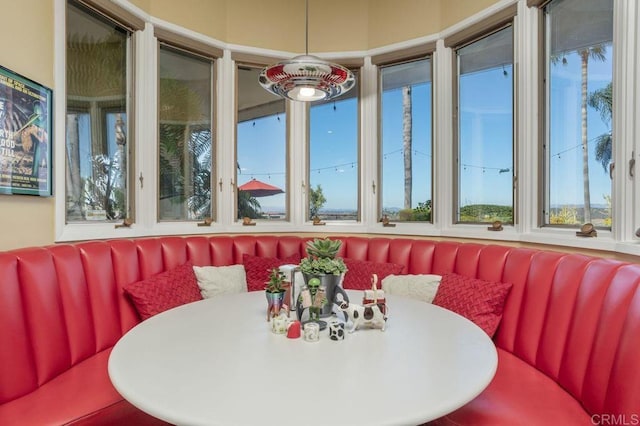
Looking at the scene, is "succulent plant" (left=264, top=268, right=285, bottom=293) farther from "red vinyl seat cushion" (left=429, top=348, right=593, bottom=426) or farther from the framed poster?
the framed poster

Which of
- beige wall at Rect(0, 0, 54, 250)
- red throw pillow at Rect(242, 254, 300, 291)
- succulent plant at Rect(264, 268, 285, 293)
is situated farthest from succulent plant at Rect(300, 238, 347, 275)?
beige wall at Rect(0, 0, 54, 250)

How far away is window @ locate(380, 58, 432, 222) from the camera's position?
313 cm

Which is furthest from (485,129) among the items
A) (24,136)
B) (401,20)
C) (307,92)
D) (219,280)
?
(24,136)

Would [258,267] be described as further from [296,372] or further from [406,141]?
[296,372]

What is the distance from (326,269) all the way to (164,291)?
1.23 metres

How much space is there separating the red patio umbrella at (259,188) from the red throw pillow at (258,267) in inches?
29.9

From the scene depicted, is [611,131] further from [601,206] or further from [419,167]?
[419,167]

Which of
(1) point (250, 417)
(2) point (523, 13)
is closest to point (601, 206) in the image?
(2) point (523, 13)

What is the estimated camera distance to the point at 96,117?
246cm

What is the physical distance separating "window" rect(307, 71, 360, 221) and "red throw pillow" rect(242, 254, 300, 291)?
77 centimetres

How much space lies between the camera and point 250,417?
31.2 inches

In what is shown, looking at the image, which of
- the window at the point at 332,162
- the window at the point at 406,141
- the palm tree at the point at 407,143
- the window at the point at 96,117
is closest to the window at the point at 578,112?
the window at the point at 406,141

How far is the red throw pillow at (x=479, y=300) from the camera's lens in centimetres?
195

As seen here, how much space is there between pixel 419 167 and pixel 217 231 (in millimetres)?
1867
